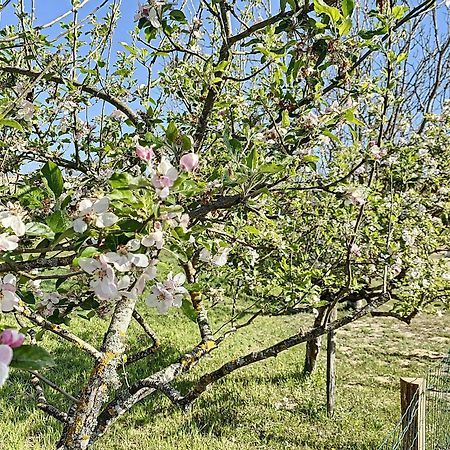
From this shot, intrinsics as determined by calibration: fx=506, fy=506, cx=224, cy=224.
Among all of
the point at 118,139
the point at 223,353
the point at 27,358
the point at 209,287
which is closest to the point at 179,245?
the point at 27,358

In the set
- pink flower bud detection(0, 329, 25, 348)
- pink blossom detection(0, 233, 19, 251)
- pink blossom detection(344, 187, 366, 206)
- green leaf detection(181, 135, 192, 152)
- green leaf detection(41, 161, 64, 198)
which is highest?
pink blossom detection(344, 187, 366, 206)

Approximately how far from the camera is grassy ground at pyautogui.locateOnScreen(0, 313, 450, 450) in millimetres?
4039

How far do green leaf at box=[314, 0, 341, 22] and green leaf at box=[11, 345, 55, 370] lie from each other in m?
0.99

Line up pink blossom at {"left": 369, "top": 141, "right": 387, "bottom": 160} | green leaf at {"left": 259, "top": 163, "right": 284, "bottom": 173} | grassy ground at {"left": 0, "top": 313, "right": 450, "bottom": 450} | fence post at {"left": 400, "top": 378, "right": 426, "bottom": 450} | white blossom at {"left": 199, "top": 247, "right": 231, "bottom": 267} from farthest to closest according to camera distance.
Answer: grassy ground at {"left": 0, "top": 313, "right": 450, "bottom": 450}, fence post at {"left": 400, "top": 378, "right": 426, "bottom": 450}, pink blossom at {"left": 369, "top": 141, "right": 387, "bottom": 160}, white blossom at {"left": 199, "top": 247, "right": 231, "bottom": 267}, green leaf at {"left": 259, "top": 163, "right": 284, "bottom": 173}

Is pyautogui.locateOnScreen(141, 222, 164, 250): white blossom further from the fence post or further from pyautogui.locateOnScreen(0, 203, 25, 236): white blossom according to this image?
the fence post

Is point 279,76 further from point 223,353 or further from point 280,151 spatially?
point 223,353

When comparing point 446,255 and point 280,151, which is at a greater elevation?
point 446,255

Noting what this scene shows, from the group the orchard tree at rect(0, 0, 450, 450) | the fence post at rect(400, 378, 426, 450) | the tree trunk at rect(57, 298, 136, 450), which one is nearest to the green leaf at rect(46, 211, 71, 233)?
the orchard tree at rect(0, 0, 450, 450)

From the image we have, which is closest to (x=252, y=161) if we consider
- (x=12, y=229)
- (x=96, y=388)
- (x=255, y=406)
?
(x=12, y=229)

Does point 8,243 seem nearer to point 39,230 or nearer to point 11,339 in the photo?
point 39,230

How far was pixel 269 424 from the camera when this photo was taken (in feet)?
15.0

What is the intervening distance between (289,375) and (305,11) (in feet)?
16.8

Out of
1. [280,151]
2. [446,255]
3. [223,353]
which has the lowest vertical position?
[223,353]

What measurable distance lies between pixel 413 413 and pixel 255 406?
2.31 m
